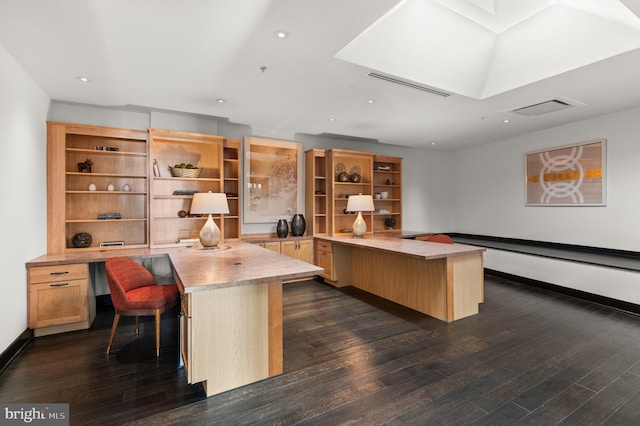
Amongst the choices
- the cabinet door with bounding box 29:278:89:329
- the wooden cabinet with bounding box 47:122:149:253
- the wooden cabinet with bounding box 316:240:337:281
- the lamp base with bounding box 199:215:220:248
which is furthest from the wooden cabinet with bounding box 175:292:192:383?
the wooden cabinet with bounding box 316:240:337:281

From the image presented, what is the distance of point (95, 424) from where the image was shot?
179 centimetres

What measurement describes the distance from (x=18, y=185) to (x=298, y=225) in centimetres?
343

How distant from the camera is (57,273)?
3096 mm

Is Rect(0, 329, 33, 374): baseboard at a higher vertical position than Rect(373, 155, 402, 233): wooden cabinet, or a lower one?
lower

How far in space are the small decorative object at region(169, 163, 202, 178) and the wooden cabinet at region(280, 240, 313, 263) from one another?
64.6 inches

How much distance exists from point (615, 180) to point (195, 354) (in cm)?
571

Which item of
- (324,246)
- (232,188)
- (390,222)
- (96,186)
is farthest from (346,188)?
(96,186)

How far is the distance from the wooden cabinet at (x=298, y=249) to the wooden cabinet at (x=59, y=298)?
2.51 metres

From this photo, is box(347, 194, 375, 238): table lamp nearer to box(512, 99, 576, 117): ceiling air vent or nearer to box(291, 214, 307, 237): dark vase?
box(291, 214, 307, 237): dark vase

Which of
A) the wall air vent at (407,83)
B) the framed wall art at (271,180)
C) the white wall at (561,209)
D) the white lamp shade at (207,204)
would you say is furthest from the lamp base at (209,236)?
the white wall at (561,209)

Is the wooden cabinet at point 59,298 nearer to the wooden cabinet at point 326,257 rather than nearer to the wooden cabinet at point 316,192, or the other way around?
the wooden cabinet at point 326,257

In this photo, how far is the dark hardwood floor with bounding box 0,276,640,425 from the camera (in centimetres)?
188

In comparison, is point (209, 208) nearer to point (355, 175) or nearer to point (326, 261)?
point (326, 261)

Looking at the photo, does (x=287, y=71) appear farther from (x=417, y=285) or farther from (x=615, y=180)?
(x=615, y=180)
